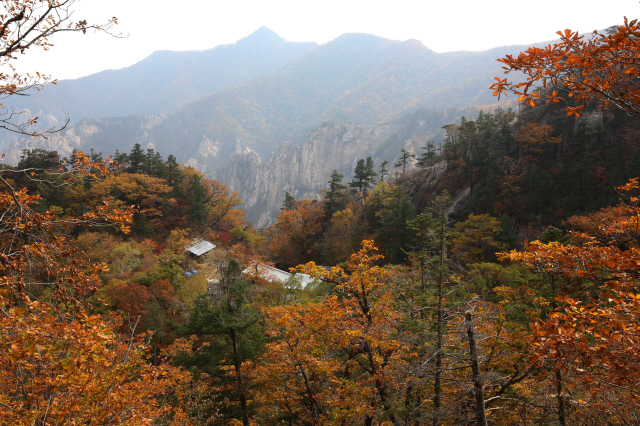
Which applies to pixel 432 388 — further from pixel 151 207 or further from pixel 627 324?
pixel 151 207

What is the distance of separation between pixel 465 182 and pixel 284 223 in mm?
24228

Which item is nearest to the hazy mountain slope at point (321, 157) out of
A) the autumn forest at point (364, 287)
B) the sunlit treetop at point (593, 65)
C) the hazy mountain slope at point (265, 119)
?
the hazy mountain slope at point (265, 119)

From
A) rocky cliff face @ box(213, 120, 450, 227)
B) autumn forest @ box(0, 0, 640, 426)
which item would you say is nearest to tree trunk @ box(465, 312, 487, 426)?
autumn forest @ box(0, 0, 640, 426)

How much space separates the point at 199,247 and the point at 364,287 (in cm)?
→ 2932

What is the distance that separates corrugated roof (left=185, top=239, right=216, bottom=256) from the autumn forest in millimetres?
309

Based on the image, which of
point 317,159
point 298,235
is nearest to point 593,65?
point 298,235

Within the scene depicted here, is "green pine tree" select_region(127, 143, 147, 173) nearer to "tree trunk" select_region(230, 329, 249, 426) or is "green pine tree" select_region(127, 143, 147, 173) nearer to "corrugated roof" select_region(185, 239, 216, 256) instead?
"corrugated roof" select_region(185, 239, 216, 256)

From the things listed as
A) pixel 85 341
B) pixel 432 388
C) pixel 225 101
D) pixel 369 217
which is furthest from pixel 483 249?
pixel 225 101

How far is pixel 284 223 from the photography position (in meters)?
40.9

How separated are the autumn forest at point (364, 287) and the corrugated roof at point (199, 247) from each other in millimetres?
309

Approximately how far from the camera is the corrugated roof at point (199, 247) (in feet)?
106

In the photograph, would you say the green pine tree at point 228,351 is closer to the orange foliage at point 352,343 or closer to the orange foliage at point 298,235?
the orange foliage at point 352,343

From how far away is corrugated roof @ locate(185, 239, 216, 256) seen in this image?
3222 centimetres

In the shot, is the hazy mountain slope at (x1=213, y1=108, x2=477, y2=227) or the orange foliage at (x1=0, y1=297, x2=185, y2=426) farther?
the hazy mountain slope at (x1=213, y1=108, x2=477, y2=227)
